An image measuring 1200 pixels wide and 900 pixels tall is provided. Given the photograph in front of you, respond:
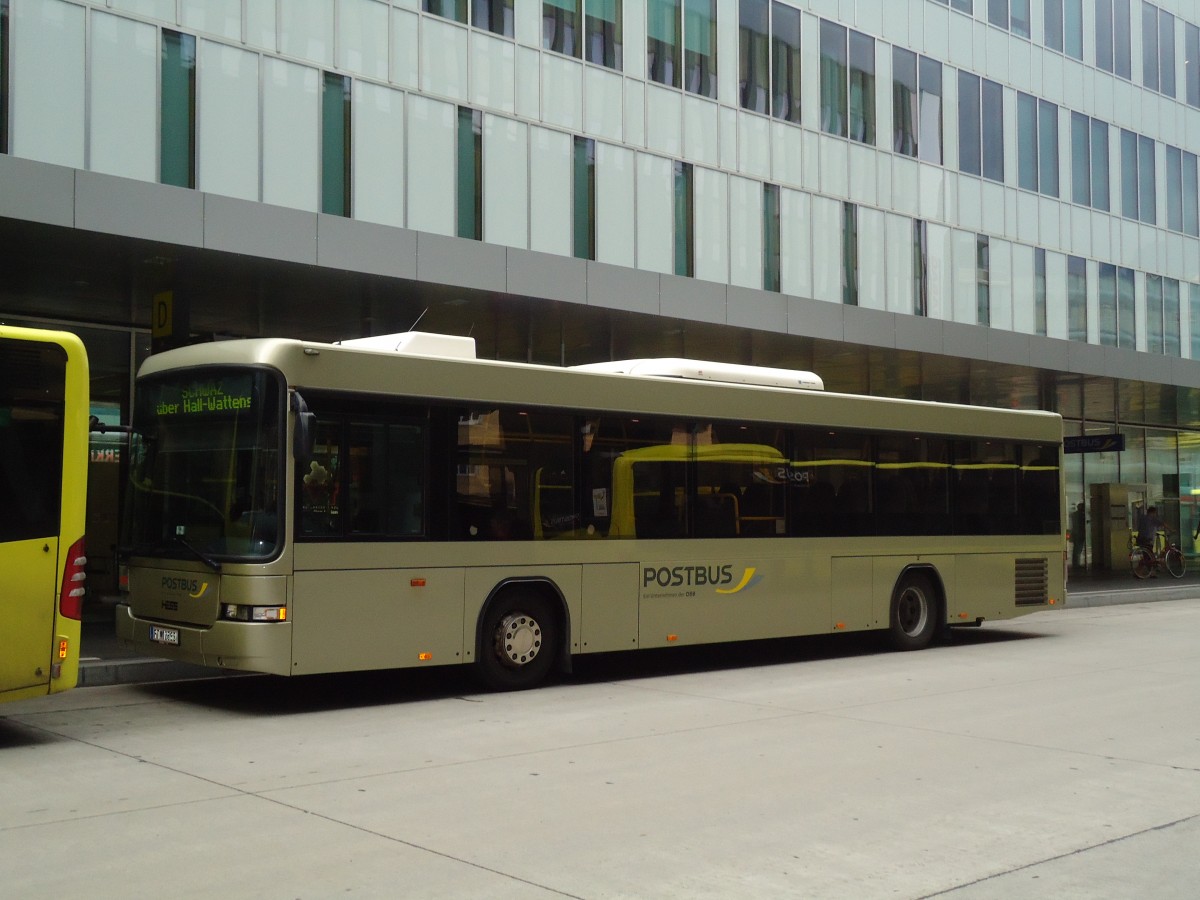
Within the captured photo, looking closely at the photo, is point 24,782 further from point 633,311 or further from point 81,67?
point 633,311

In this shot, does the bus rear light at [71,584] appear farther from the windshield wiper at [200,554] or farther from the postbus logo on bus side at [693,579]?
the postbus logo on bus side at [693,579]

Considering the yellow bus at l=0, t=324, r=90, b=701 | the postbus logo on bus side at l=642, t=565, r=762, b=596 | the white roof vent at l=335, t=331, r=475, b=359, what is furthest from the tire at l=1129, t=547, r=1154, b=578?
the yellow bus at l=0, t=324, r=90, b=701

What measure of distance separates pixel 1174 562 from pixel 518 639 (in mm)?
26521

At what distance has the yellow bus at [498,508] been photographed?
35.2 ft

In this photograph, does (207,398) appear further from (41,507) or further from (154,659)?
(154,659)

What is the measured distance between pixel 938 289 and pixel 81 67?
17882 millimetres

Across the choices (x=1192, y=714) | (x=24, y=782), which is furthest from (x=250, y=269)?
(x=1192, y=714)

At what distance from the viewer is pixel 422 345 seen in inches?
468

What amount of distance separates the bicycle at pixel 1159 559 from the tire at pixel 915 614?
18.5 m

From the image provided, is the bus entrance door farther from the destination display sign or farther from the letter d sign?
the letter d sign

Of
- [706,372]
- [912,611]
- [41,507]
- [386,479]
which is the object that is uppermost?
A: [706,372]

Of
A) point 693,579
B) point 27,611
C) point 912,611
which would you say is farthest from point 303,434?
point 912,611

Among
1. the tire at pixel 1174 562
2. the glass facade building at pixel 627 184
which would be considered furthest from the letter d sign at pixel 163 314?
the tire at pixel 1174 562

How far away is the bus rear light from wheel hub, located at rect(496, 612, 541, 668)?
4.06 meters
